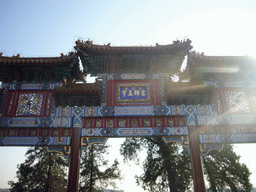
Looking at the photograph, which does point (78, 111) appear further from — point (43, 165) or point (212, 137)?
point (43, 165)

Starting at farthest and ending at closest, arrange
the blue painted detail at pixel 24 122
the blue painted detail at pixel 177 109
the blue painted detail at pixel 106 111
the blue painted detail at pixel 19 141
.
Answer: the blue painted detail at pixel 177 109 < the blue painted detail at pixel 106 111 < the blue painted detail at pixel 24 122 < the blue painted detail at pixel 19 141

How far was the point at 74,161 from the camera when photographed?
8680 millimetres

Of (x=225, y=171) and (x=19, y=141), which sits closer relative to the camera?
(x=19, y=141)

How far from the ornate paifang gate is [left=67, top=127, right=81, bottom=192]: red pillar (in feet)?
0.14

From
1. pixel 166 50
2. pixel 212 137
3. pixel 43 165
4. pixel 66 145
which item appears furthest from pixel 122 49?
pixel 43 165

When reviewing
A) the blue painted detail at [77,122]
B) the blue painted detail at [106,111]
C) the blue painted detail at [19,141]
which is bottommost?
the blue painted detail at [19,141]

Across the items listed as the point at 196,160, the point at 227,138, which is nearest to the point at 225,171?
the point at 227,138

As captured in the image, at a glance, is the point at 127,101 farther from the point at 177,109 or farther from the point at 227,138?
the point at 227,138

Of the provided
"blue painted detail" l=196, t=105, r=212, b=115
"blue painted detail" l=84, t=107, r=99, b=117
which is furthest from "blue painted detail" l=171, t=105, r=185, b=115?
"blue painted detail" l=84, t=107, r=99, b=117

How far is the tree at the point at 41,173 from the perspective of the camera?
17297 mm

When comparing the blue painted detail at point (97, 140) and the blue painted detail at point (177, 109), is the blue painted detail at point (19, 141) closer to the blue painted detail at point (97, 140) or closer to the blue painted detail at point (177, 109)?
the blue painted detail at point (97, 140)

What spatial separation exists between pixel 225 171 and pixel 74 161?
14.3 m

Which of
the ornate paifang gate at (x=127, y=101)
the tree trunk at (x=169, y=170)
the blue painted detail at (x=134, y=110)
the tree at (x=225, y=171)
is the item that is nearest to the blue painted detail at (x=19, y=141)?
the ornate paifang gate at (x=127, y=101)

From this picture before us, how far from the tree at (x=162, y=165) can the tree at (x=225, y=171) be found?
7.87 feet
